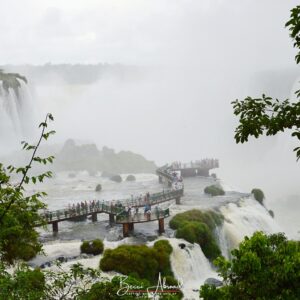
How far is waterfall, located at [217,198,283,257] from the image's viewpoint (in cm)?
3475

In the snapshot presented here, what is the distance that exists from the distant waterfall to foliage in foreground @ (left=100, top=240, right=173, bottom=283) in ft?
120

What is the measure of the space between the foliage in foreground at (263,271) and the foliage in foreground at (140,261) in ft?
47.3

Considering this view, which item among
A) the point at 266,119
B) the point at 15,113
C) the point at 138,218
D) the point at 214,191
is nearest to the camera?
the point at 266,119

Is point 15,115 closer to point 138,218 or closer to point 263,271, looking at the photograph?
point 138,218

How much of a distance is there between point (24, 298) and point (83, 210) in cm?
2845

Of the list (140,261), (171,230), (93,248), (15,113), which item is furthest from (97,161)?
(140,261)

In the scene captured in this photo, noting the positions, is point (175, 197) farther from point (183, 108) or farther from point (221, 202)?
point (183, 108)

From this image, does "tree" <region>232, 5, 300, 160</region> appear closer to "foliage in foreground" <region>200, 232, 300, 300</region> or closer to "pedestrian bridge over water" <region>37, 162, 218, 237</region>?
"foliage in foreground" <region>200, 232, 300, 300</region>

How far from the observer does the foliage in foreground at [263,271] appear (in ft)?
29.3

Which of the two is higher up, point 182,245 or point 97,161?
point 97,161

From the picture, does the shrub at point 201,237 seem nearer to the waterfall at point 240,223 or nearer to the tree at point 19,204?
the waterfall at point 240,223

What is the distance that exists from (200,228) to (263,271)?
22.0 m

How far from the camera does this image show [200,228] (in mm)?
Result: 31109

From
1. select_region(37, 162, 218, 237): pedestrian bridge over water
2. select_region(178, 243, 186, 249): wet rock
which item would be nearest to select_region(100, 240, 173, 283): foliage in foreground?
select_region(178, 243, 186, 249): wet rock
